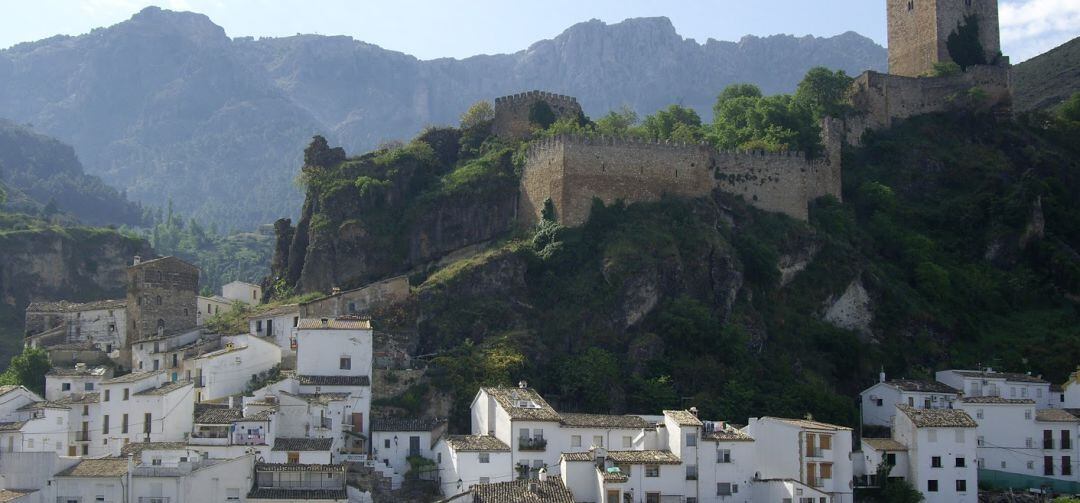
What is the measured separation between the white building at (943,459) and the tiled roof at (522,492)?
15.6m

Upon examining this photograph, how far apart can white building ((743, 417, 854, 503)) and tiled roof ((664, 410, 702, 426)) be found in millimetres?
2404

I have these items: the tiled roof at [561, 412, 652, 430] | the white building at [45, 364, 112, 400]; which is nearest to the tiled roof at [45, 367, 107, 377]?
the white building at [45, 364, 112, 400]

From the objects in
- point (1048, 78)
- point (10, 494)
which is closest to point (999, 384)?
point (10, 494)

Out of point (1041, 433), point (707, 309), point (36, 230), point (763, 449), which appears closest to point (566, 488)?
point (763, 449)

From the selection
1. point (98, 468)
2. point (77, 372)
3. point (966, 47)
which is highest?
point (966, 47)

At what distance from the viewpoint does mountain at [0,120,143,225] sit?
150m

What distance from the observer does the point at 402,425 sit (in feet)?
174

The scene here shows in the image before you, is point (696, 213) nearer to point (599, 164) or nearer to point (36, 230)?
point (599, 164)

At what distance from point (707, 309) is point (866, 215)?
1812cm

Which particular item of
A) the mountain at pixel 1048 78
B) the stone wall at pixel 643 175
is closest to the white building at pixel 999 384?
the stone wall at pixel 643 175

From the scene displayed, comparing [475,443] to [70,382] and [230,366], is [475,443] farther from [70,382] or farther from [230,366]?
[70,382]

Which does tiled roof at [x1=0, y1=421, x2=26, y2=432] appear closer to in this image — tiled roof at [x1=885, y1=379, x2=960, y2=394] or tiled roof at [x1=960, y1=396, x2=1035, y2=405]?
tiled roof at [x1=885, y1=379, x2=960, y2=394]

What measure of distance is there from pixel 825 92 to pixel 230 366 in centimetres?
4264

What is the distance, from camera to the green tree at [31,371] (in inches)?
2386
